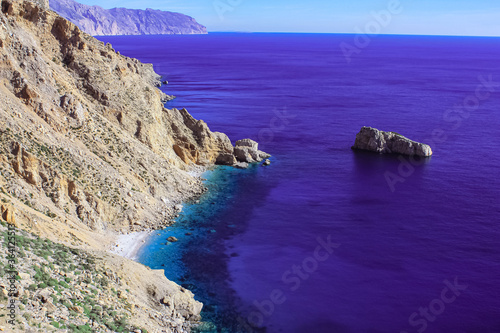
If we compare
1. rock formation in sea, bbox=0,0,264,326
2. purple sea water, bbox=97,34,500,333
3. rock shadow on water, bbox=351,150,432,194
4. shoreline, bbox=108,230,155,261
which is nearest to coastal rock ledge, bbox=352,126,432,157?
rock shadow on water, bbox=351,150,432,194

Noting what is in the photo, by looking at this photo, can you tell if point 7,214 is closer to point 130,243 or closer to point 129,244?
point 129,244

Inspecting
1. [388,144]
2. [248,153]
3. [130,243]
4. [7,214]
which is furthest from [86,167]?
[388,144]

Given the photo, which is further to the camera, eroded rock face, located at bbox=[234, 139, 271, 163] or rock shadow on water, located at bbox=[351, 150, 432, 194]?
eroded rock face, located at bbox=[234, 139, 271, 163]

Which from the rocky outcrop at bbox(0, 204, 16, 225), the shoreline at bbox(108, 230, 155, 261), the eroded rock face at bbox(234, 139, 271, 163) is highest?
the eroded rock face at bbox(234, 139, 271, 163)

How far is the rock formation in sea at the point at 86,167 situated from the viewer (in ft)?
132

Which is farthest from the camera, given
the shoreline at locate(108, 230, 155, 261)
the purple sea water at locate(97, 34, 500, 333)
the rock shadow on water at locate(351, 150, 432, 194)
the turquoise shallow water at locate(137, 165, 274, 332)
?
the rock shadow on water at locate(351, 150, 432, 194)

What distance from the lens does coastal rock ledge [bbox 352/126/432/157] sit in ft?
338

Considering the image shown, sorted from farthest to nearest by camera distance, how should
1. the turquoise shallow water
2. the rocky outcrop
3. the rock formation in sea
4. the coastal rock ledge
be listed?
the coastal rock ledge, the turquoise shallow water, the rocky outcrop, the rock formation in sea

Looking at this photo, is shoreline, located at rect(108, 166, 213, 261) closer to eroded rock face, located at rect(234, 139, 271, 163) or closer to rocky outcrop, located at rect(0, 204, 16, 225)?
rocky outcrop, located at rect(0, 204, 16, 225)

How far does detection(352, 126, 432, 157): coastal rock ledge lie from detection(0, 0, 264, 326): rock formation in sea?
32.4 meters

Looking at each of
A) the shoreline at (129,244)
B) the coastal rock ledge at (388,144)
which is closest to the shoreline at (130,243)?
the shoreline at (129,244)

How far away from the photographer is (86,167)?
61594mm

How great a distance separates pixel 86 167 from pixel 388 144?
229ft

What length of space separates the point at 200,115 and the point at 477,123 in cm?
7938
